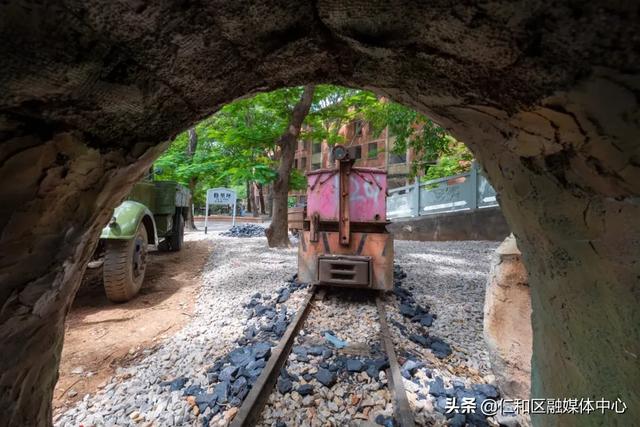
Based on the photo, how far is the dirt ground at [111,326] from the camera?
254 cm

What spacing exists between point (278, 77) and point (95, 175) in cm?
75

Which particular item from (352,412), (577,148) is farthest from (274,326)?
(577,148)

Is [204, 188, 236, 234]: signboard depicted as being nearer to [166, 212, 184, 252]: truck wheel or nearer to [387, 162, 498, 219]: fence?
[166, 212, 184, 252]: truck wheel

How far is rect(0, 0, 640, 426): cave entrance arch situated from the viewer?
669 mm

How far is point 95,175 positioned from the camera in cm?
106

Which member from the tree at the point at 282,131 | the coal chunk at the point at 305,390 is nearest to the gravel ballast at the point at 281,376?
the coal chunk at the point at 305,390

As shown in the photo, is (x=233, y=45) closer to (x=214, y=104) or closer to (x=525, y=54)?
(x=214, y=104)

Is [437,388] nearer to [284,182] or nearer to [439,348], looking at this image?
[439,348]

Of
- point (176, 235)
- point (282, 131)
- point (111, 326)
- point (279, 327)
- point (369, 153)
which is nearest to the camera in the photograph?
point (279, 327)

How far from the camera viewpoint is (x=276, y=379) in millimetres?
2412

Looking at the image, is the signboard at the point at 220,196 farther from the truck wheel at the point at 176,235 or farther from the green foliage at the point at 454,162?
the green foliage at the point at 454,162

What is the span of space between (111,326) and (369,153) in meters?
21.5

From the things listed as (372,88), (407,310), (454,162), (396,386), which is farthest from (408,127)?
(372,88)

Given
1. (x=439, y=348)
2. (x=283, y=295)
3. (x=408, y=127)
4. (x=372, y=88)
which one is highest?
(x=408, y=127)
